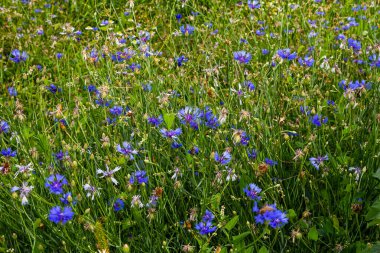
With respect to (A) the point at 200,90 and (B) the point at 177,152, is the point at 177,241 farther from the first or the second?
(A) the point at 200,90

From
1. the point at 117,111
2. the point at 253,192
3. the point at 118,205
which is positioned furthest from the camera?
the point at 117,111

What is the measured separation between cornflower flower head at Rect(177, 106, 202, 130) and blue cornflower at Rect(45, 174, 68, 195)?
0.44m

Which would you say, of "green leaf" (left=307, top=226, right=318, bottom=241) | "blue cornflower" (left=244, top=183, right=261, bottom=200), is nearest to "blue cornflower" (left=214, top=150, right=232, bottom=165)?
"blue cornflower" (left=244, top=183, right=261, bottom=200)

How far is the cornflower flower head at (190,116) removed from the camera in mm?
1993

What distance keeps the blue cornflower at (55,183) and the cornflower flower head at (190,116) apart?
1.45 ft

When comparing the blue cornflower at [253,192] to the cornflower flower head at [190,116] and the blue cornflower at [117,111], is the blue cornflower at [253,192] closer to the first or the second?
the cornflower flower head at [190,116]

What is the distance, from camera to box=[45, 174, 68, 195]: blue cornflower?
1800 mm

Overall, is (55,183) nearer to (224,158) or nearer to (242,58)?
(224,158)

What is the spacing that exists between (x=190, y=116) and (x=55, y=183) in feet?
1.61

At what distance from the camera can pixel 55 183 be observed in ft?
6.05

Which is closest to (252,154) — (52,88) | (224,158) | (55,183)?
(224,158)

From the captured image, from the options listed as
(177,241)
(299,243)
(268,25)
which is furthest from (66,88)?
(299,243)

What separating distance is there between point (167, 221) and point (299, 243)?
1.55ft

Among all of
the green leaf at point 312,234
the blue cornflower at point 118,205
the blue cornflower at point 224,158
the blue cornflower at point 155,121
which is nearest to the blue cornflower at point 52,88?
the blue cornflower at point 155,121
